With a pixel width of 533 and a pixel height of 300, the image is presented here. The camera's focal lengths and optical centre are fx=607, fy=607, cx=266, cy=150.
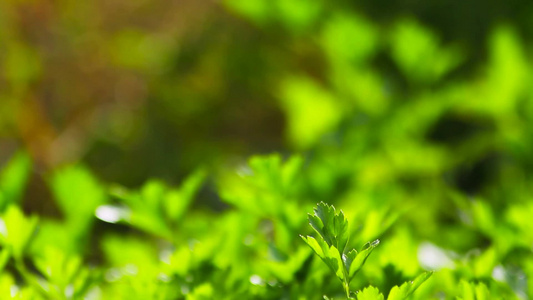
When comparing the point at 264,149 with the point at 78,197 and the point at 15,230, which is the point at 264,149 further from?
the point at 15,230

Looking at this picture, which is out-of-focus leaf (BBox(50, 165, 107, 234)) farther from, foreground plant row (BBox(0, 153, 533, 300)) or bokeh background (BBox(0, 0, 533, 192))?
bokeh background (BBox(0, 0, 533, 192))

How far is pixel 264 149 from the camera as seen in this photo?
1218 millimetres

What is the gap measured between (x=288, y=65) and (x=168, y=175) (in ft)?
1.14

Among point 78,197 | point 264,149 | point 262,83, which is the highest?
point 262,83

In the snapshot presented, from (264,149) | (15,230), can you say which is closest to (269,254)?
(15,230)

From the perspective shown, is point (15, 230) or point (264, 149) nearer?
point (15, 230)

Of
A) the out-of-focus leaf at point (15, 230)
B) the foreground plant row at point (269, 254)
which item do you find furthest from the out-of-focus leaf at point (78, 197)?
the out-of-focus leaf at point (15, 230)

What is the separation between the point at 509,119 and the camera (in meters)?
0.76

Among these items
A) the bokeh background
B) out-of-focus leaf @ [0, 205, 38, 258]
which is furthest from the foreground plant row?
the bokeh background

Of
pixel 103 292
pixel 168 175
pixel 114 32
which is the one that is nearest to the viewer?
pixel 103 292

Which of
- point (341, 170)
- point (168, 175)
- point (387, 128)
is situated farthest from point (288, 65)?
point (341, 170)

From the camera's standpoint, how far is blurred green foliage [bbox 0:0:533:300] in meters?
0.41

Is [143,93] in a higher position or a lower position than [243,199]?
higher

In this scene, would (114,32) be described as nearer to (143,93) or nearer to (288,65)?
(143,93)
